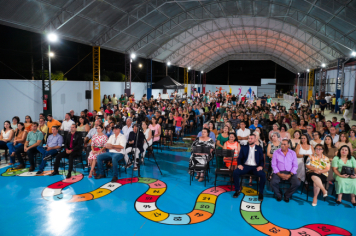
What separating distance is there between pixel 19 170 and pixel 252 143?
5.84 meters

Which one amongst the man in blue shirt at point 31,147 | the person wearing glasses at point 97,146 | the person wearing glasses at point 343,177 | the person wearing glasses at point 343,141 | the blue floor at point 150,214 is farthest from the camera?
the man in blue shirt at point 31,147

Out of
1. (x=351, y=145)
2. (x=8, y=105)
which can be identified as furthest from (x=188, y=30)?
(x=351, y=145)

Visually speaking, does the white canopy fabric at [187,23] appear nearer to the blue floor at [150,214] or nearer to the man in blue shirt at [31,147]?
the man in blue shirt at [31,147]

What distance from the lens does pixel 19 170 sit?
6625mm

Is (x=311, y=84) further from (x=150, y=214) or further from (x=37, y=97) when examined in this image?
(x=150, y=214)

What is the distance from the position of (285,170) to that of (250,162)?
68cm

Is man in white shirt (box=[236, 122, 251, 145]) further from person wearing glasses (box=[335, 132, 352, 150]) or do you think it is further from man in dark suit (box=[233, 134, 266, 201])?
person wearing glasses (box=[335, 132, 352, 150])

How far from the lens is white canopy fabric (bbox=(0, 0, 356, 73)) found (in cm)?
1100

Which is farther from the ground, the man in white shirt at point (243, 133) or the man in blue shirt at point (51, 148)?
the man in white shirt at point (243, 133)

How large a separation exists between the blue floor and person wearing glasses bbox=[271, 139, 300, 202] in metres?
0.22

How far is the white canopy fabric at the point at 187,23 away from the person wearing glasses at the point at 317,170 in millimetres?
9038

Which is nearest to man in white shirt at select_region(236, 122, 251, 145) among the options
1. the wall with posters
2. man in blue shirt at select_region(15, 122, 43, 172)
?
man in blue shirt at select_region(15, 122, 43, 172)

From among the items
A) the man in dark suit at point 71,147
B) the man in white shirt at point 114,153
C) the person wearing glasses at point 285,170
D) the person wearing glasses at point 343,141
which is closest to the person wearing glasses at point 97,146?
the man in white shirt at point 114,153

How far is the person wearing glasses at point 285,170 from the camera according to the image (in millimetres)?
4996
